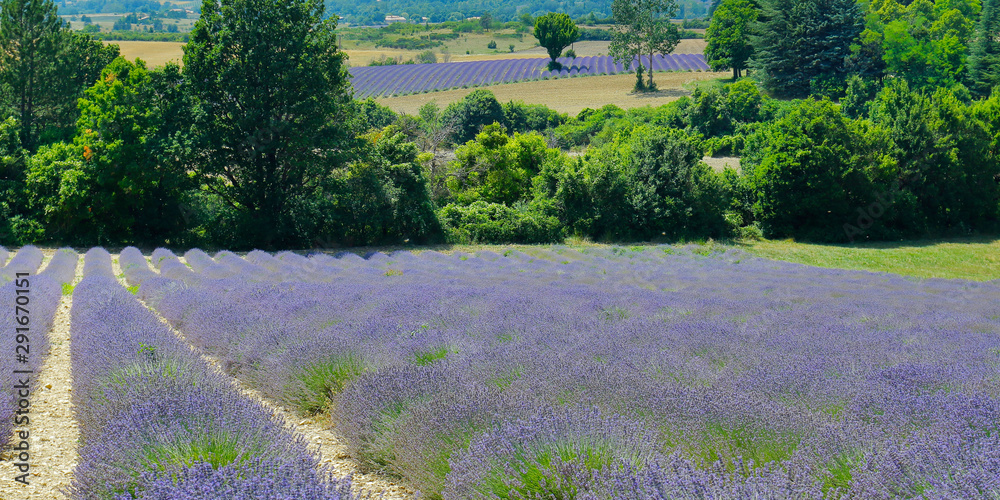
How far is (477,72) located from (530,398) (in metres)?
75.3

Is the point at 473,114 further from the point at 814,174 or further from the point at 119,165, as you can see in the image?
the point at 119,165

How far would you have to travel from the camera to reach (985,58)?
4831 centimetres

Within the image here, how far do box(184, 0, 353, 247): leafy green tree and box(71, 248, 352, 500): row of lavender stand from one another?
16824 mm

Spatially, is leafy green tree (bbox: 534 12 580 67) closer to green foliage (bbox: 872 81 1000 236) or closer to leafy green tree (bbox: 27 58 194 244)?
green foliage (bbox: 872 81 1000 236)

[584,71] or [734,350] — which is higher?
[584,71]

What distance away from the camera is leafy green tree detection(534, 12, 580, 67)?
78938 millimetres

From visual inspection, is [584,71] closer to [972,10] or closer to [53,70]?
[972,10]

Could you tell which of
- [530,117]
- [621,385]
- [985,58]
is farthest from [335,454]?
[985,58]

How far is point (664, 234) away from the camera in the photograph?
27.0 m

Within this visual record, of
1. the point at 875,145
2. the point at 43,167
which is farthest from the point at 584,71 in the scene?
the point at 43,167

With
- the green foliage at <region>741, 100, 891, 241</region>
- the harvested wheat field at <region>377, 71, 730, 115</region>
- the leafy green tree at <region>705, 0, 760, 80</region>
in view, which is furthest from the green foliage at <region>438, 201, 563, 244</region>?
the leafy green tree at <region>705, 0, 760, 80</region>

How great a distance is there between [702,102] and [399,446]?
46.4m

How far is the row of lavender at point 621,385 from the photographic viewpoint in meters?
3.00

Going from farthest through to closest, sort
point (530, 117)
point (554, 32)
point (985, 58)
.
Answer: point (554, 32) < point (530, 117) < point (985, 58)
